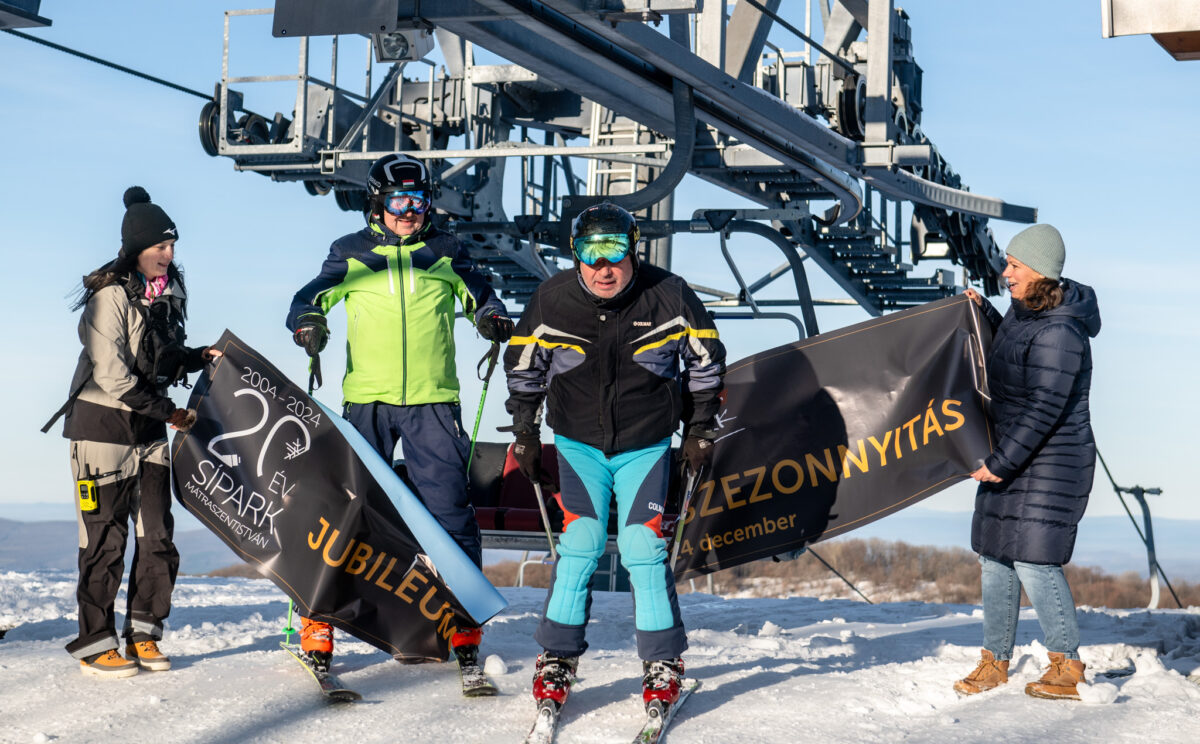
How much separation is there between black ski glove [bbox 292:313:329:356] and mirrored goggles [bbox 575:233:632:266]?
128 cm

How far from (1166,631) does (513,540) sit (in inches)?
148

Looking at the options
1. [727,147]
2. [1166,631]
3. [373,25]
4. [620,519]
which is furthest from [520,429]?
Answer: [727,147]

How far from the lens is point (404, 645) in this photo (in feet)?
17.9

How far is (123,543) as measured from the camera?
5523mm

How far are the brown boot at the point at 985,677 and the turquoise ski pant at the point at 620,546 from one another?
1.34 metres

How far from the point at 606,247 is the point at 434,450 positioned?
1.23 meters

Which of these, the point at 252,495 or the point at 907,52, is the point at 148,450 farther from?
the point at 907,52

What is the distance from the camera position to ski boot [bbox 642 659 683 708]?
4699mm

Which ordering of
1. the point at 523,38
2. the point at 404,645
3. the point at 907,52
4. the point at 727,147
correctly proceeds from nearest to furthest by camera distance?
the point at 404,645 < the point at 523,38 < the point at 727,147 < the point at 907,52

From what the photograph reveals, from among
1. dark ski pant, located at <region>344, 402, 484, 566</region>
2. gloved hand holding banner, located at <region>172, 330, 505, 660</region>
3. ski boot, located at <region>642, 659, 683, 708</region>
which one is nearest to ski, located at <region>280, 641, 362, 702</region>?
gloved hand holding banner, located at <region>172, 330, 505, 660</region>

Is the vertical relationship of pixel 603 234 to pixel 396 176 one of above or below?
below

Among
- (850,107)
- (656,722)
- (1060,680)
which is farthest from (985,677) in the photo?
(850,107)

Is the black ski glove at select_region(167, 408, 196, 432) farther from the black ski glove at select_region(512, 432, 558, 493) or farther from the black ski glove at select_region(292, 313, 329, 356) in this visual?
the black ski glove at select_region(512, 432, 558, 493)

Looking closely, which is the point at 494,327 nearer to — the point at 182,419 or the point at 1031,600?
the point at 182,419
